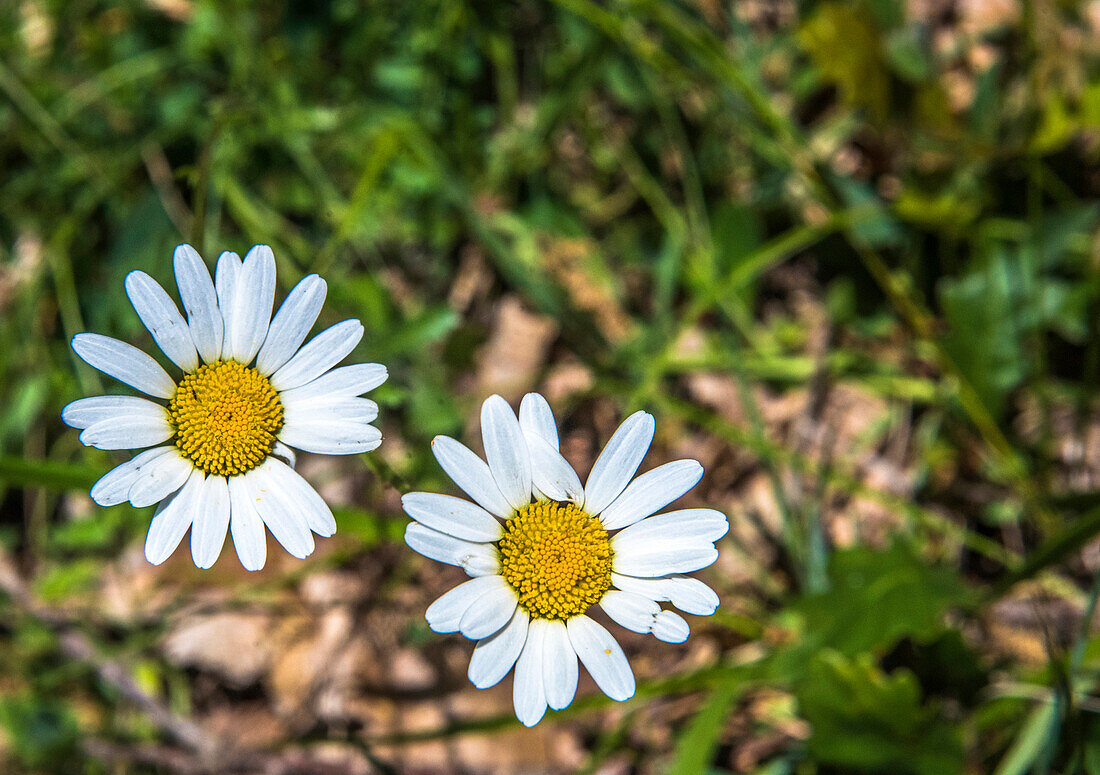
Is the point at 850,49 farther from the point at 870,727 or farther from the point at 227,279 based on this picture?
the point at 227,279

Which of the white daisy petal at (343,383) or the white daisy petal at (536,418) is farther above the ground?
the white daisy petal at (343,383)

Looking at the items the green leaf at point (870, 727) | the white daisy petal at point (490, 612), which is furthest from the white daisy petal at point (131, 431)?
the green leaf at point (870, 727)

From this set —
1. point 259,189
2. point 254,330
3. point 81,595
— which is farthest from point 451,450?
point 81,595

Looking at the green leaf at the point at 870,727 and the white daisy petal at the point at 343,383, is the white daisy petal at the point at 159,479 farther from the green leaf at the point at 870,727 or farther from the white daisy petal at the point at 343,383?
the green leaf at the point at 870,727

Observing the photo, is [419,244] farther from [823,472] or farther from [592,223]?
[823,472]

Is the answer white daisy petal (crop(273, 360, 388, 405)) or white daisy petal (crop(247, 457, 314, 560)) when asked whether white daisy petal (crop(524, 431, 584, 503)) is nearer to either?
white daisy petal (crop(273, 360, 388, 405))

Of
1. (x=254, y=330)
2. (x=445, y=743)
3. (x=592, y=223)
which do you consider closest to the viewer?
(x=254, y=330)
